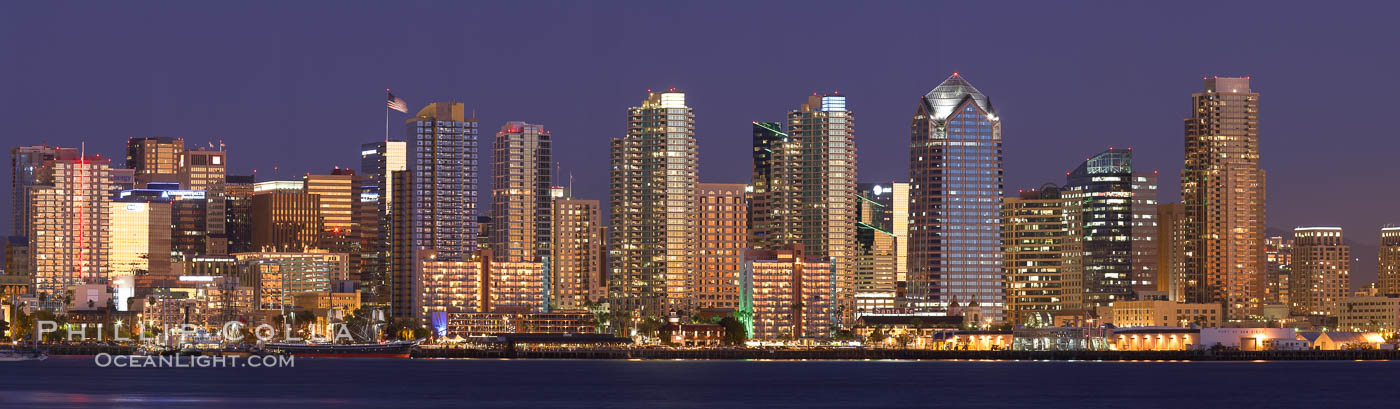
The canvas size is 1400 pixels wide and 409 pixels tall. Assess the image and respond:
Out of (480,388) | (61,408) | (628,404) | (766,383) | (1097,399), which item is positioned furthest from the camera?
(766,383)

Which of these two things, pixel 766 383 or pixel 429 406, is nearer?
pixel 429 406

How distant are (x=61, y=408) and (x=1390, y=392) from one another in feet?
374

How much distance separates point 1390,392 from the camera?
611 feet

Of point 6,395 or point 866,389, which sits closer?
point 6,395

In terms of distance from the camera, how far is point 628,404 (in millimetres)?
157750

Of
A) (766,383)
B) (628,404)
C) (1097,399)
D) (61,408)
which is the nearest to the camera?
(61,408)

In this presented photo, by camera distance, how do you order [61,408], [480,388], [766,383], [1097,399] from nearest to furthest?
[61,408]
[1097,399]
[480,388]
[766,383]

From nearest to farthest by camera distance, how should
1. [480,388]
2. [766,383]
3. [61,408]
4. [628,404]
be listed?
[61,408] → [628,404] → [480,388] → [766,383]

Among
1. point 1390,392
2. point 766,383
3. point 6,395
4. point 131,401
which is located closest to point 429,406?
point 131,401

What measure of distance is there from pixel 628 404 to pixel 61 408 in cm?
4113

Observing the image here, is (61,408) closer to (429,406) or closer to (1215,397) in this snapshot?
(429,406)

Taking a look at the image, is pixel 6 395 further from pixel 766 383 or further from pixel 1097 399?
pixel 1097 399

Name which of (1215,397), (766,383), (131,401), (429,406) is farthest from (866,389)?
(131,401)

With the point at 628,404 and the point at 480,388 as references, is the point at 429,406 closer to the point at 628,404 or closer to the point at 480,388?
the point at 628,404
